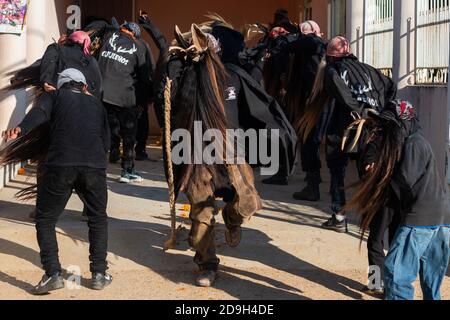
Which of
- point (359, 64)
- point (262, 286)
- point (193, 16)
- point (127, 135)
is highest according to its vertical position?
point (193, 16)

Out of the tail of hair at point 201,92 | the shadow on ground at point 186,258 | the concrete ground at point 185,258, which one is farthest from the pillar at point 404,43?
the tail of hair at point 201,92

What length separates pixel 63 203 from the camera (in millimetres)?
6160

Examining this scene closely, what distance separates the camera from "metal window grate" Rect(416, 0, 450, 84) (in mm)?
8407

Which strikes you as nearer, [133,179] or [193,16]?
[133,179]

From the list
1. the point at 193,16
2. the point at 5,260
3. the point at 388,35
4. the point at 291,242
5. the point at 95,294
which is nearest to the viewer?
the point at 95,294

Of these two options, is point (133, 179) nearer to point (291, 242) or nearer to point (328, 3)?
point (291, 242)

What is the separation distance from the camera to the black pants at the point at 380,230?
5980mm

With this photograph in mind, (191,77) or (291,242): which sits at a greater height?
(191,77)

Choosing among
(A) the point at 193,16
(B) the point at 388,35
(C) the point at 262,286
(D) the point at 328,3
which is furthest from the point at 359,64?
(A) the point at 193,16

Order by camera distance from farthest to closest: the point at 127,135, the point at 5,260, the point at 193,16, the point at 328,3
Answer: the point at 193,16 → the point at 328,3 → the point at 127,135 → the point at 5,260

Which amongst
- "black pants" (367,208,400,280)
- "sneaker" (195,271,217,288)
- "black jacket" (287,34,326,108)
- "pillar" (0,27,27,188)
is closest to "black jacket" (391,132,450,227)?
"black pants" (367,208,400,280)

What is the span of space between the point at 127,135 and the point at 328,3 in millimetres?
6007

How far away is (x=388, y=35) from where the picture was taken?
10477mm

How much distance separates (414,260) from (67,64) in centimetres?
398
